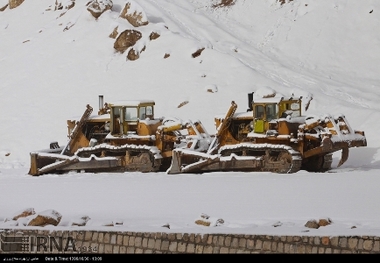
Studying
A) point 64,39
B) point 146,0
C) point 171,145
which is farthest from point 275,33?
point 171,145

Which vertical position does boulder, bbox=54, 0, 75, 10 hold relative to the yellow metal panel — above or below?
above

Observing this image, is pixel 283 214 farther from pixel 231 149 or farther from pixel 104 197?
pixel 231 149

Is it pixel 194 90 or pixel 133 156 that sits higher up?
pixel 194 90

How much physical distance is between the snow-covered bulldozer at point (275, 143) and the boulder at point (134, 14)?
12.9 m

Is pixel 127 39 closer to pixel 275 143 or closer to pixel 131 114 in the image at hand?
pixel 131 114

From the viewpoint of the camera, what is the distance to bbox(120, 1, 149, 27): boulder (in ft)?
Result: 109

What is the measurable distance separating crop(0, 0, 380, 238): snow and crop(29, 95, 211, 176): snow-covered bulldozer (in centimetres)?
46

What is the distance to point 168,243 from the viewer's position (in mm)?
11508

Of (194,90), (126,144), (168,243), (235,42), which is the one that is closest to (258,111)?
(126,144)

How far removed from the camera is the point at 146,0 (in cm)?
3703

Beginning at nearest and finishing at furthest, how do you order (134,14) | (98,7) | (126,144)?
1. (126,144)
2. (134,14)
3. (98,7)

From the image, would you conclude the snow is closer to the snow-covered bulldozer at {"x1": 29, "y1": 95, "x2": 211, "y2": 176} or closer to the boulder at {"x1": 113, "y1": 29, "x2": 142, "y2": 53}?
the boulder at {"x1": 113, "y1": 29, "x2": 142, "y2": 53}

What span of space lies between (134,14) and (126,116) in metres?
12.6

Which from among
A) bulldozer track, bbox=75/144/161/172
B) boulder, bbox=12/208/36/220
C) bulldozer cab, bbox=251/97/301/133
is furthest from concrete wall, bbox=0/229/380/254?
bulldozer cab, bbox=251/97/301/133
